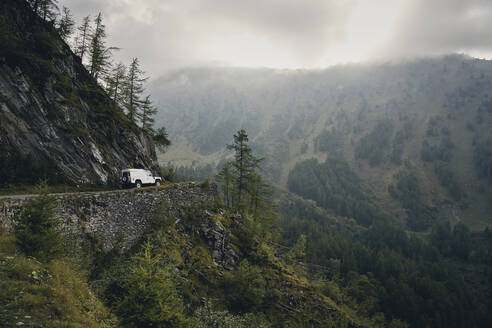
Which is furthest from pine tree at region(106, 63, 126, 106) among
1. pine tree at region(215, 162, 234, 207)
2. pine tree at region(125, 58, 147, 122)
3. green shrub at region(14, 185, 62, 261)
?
green shrub at region(14, 185, 62, 261)

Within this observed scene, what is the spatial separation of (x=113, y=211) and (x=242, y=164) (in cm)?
2131

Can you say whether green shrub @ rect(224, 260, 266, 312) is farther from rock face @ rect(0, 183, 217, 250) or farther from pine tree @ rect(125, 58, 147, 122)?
pine tree @ rect(125, 58, 147, 122)

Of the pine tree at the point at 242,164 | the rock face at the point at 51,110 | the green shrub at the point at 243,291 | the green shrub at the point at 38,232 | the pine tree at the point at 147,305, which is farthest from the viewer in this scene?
the pine tree at the point at 242,164

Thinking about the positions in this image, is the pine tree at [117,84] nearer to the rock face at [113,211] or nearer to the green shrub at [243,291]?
the rock face at [113,211]

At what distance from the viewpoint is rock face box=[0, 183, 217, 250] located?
1761cm

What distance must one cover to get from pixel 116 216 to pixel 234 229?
15247 millimetres

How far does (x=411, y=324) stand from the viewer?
8025cm

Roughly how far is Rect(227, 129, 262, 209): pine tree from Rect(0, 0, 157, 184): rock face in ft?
50.5

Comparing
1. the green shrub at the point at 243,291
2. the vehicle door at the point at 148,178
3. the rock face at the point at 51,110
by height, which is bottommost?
the green shrub at the point at 243,291

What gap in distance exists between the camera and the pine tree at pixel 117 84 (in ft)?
132

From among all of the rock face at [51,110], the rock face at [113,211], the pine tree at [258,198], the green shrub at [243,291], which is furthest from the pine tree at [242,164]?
the green shrub at [243,291]

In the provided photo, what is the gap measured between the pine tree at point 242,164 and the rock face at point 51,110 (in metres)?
15.4

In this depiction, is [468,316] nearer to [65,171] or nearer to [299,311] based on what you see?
[299,311]

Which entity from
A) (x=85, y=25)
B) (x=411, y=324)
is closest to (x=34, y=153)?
(x=85, y=25)
